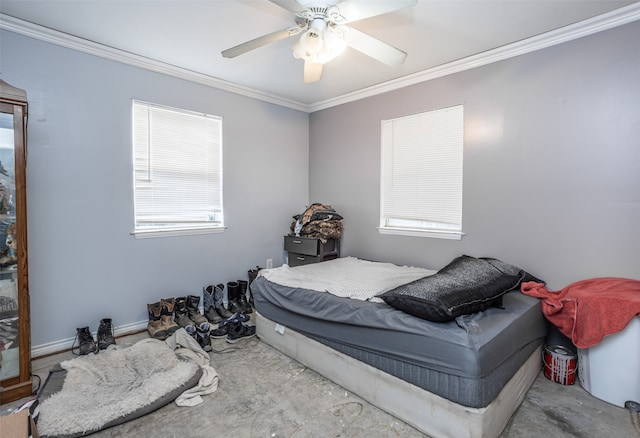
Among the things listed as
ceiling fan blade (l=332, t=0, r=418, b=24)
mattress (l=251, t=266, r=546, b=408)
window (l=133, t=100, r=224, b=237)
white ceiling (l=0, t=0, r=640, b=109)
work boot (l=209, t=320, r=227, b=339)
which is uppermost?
white ceiling (l=0, t=0, r=640, b=109)

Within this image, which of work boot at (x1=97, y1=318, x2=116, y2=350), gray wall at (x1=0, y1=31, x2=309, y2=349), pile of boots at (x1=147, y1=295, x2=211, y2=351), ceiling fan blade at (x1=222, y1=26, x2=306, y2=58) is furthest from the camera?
pile of boots at (x1=147, y1=295, x2=211, y2=351)

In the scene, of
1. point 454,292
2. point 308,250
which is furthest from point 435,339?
point 308,250

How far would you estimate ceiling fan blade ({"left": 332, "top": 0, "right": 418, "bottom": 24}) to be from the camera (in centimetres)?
159

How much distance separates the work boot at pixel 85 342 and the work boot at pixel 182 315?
2.14 ft

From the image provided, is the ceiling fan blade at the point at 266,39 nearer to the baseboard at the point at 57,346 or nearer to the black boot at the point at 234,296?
the black boot at the point at 234,296

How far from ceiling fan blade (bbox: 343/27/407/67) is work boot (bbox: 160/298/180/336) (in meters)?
2.68

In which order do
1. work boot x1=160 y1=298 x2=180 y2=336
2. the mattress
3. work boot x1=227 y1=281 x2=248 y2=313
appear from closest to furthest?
the mattress, work boot x1=160 y1=298 x2=180 y2=336, work boot x1=227 y1=281 x2=248 y2=313

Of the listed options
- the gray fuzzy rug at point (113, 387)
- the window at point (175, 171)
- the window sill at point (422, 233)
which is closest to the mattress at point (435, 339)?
the window sill at point (422, 233)

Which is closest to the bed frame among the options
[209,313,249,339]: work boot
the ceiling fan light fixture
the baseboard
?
[209,313,249,339]: work boot

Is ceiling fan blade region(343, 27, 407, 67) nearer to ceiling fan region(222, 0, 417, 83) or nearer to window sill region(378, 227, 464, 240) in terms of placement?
ceiling fan region(222, 0, 417, 83)

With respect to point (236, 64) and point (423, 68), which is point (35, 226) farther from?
point (423, 68)

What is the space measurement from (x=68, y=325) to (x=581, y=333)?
3821 millimetres

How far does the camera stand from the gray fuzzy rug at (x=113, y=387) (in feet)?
5.63

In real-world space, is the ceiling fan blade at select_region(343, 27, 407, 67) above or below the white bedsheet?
above
